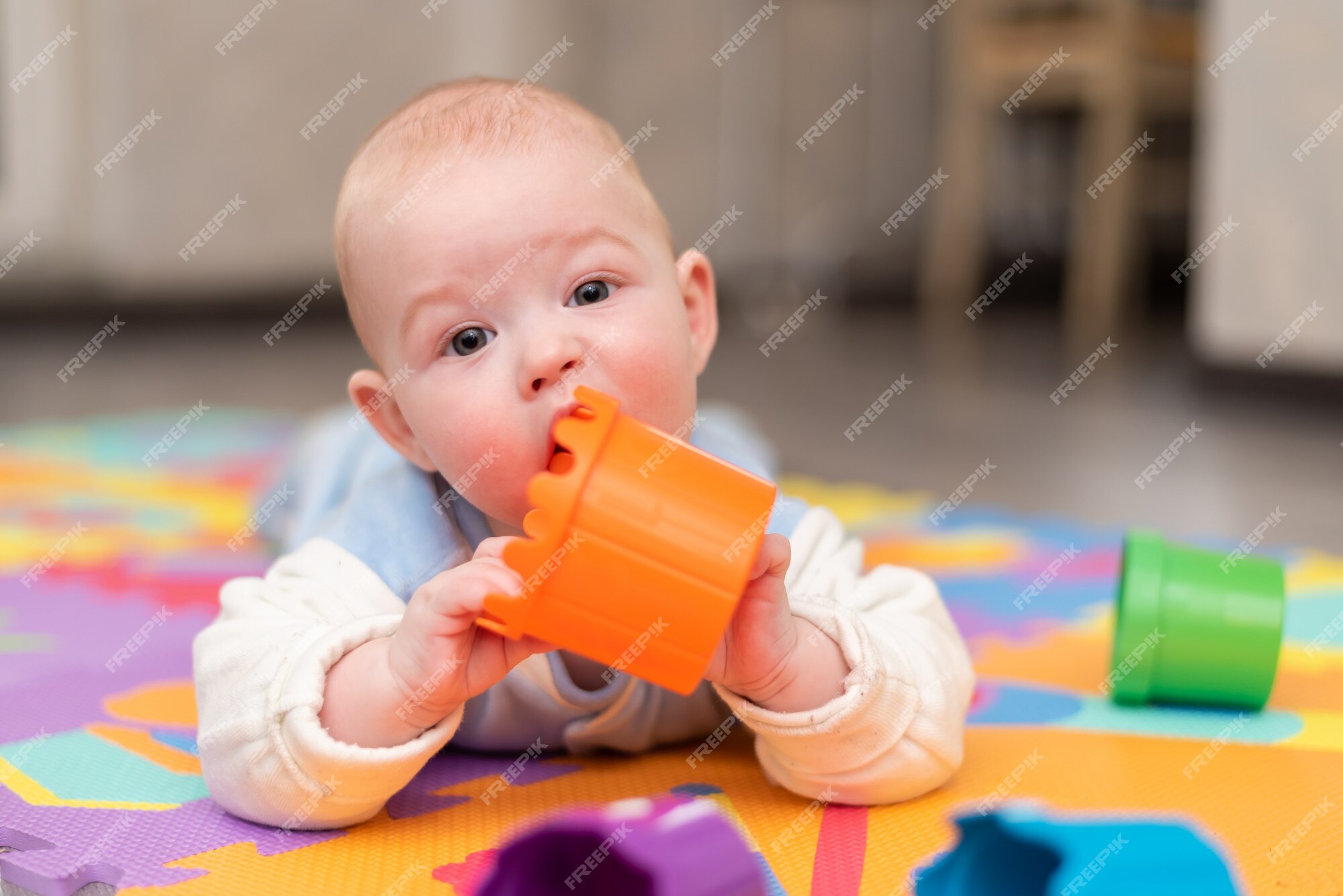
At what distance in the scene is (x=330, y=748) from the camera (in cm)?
71

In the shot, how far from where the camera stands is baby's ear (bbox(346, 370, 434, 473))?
0.85 meters

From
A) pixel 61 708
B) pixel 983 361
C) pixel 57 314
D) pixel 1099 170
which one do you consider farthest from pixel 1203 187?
pixel 57 314

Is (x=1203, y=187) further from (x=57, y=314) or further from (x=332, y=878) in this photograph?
(x=57, y=314)

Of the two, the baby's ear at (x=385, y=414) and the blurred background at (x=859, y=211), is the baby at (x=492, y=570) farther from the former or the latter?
the blurred background at (x=859, y=211)

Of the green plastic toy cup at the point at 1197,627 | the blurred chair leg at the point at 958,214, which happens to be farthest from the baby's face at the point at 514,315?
the blurred chair leg at the point at 958,214

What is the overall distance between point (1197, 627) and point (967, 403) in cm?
164

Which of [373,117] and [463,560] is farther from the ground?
[463,560]

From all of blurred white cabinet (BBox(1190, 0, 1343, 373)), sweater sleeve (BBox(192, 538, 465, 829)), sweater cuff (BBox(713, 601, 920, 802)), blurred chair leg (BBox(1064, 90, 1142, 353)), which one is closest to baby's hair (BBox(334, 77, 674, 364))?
sweater sleeve (BBox(192, 538, 465, 829))

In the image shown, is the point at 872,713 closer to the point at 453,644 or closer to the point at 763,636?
the point at 763,636

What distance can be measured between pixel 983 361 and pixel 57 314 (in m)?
2.41

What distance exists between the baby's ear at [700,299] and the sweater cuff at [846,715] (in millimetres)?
214

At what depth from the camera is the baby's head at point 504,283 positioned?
2.44 ft

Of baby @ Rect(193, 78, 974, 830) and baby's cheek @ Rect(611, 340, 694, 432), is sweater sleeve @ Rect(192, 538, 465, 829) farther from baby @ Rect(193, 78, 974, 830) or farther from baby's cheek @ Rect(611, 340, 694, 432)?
baby's cheek @ Rect(611, 340, 694, 432)

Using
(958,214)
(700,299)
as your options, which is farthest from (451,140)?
(958,214)
